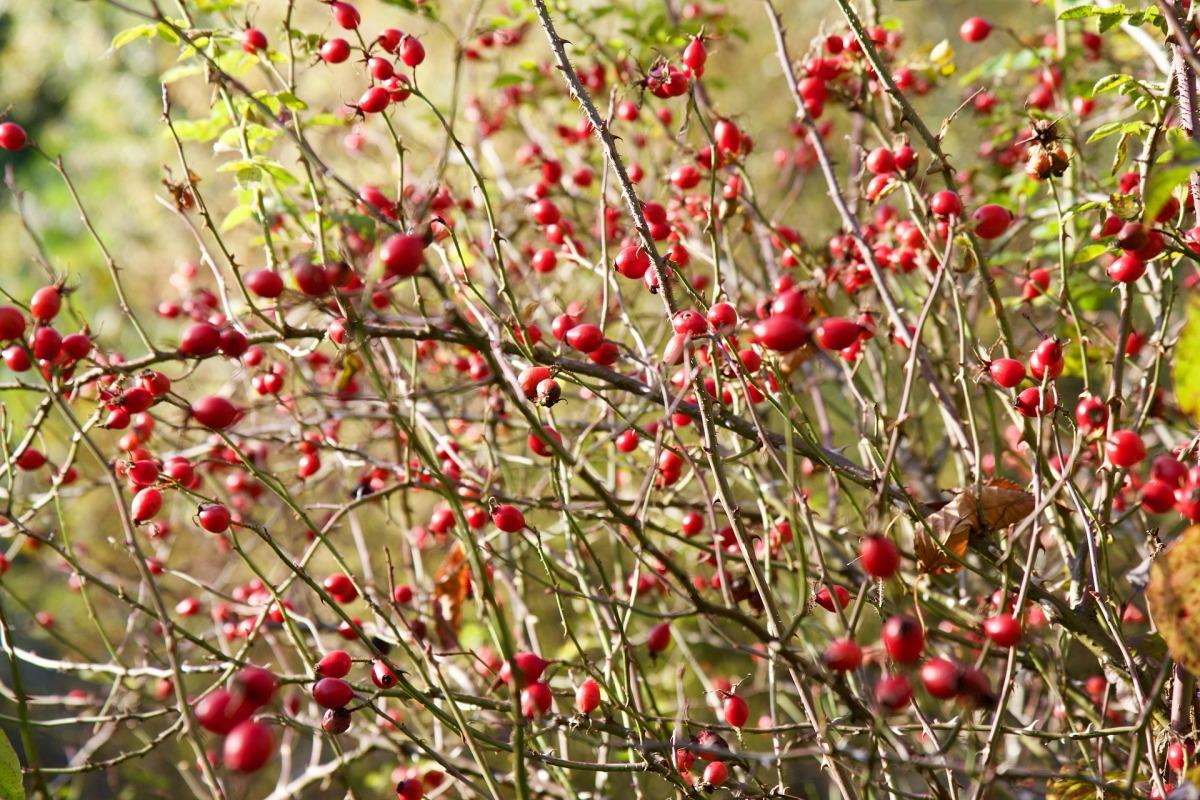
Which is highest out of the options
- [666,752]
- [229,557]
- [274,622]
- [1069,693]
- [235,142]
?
[235,142]

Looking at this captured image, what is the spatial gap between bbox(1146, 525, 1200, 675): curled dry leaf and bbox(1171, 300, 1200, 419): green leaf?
0.40 ft

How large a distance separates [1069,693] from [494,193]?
2.40 meters

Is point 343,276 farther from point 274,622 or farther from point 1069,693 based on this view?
point 1069,693

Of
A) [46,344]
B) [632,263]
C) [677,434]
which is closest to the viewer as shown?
[46,344]

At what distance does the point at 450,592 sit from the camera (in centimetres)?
183

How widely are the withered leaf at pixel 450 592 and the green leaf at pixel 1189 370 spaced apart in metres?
1.27

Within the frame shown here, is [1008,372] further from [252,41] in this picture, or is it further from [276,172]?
[252,41]

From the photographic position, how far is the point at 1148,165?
123 centimetres

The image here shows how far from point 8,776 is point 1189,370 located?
52.9 inches

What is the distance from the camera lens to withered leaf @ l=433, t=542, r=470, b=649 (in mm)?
1800

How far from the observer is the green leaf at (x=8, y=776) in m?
1.14

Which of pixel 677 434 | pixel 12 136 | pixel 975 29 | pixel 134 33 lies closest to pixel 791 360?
pixel 677 434

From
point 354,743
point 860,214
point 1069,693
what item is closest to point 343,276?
point 1069,693

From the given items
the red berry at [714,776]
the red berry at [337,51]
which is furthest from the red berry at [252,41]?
the red berry at [714,776]
